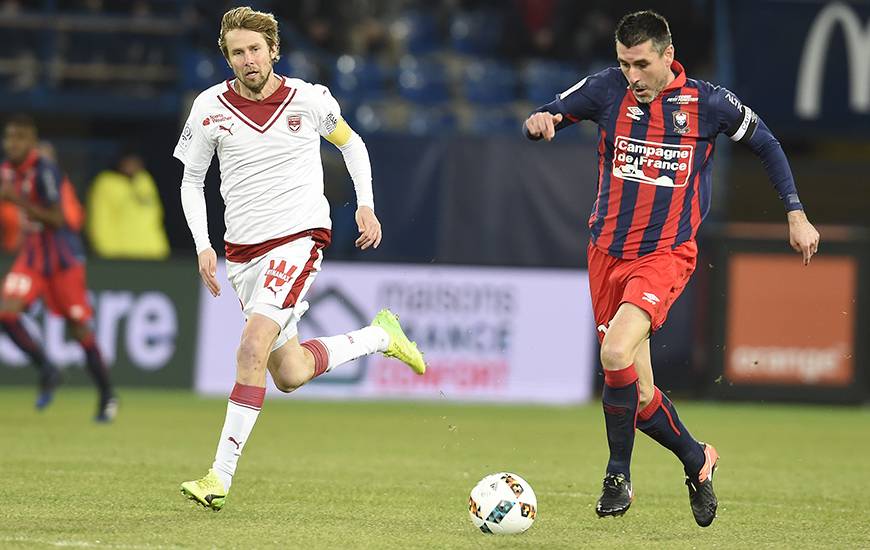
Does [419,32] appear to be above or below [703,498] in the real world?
above

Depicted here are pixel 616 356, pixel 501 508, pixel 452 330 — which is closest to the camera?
pixel 501 508

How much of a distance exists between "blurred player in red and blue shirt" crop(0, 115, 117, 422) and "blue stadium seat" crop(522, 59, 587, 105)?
708cm

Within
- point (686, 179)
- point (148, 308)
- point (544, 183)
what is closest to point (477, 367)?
point (544, 183)

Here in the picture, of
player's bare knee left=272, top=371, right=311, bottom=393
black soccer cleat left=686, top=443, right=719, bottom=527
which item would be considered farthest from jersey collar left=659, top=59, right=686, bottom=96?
player's bare knee left=272, top=371, right=311, bottom=393

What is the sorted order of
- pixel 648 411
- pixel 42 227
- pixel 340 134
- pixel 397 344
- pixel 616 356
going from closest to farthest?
pixel 616 356 → pixel 648 411 → pixel 340 134 → pixel 397 344 → pixel 42 227

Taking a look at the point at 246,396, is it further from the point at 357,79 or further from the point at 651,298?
the point at 357,79

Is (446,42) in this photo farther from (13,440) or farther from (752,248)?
(13,440)

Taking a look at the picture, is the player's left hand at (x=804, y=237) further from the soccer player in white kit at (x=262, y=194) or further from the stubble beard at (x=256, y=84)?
the stubble beard at (x=256, y=84)

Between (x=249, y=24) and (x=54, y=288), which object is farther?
(x=54, y=288)

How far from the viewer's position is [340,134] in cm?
751

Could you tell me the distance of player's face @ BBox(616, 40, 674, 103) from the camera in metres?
6.96

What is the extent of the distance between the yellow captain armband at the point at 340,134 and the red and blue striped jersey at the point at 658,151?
37.5 inches

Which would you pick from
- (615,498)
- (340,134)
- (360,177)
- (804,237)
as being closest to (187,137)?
(340,134)

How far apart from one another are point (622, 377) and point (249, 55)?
7.11 feet
